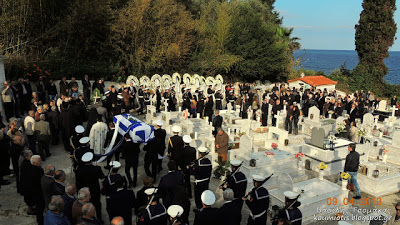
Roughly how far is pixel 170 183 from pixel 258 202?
190 cm

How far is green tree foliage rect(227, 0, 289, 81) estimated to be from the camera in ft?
107

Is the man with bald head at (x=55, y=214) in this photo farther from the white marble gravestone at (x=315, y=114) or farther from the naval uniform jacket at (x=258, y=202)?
the white marble gravestone at (x=315, y=114)

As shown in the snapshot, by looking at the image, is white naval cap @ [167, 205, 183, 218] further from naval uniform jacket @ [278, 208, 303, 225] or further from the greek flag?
the greek flag

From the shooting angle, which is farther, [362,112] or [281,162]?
[362,112]

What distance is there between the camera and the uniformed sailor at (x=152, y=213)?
523 cm

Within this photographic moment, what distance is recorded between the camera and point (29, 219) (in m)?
7.43

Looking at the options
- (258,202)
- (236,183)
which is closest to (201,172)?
(236,183)

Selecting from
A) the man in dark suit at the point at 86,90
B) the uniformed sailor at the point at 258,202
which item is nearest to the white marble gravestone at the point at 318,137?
the uniformed sailor at the point at 258,202

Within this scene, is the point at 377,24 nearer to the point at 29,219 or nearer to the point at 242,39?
the point at 242,39

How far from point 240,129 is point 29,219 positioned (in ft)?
32.3

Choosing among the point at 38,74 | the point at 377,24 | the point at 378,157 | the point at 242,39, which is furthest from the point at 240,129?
the point at 377,24

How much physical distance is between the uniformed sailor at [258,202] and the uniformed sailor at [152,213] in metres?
1.91

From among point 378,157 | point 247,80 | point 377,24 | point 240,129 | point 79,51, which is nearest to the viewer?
point 378,157

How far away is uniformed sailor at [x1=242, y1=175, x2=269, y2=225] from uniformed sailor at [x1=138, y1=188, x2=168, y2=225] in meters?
1.91
